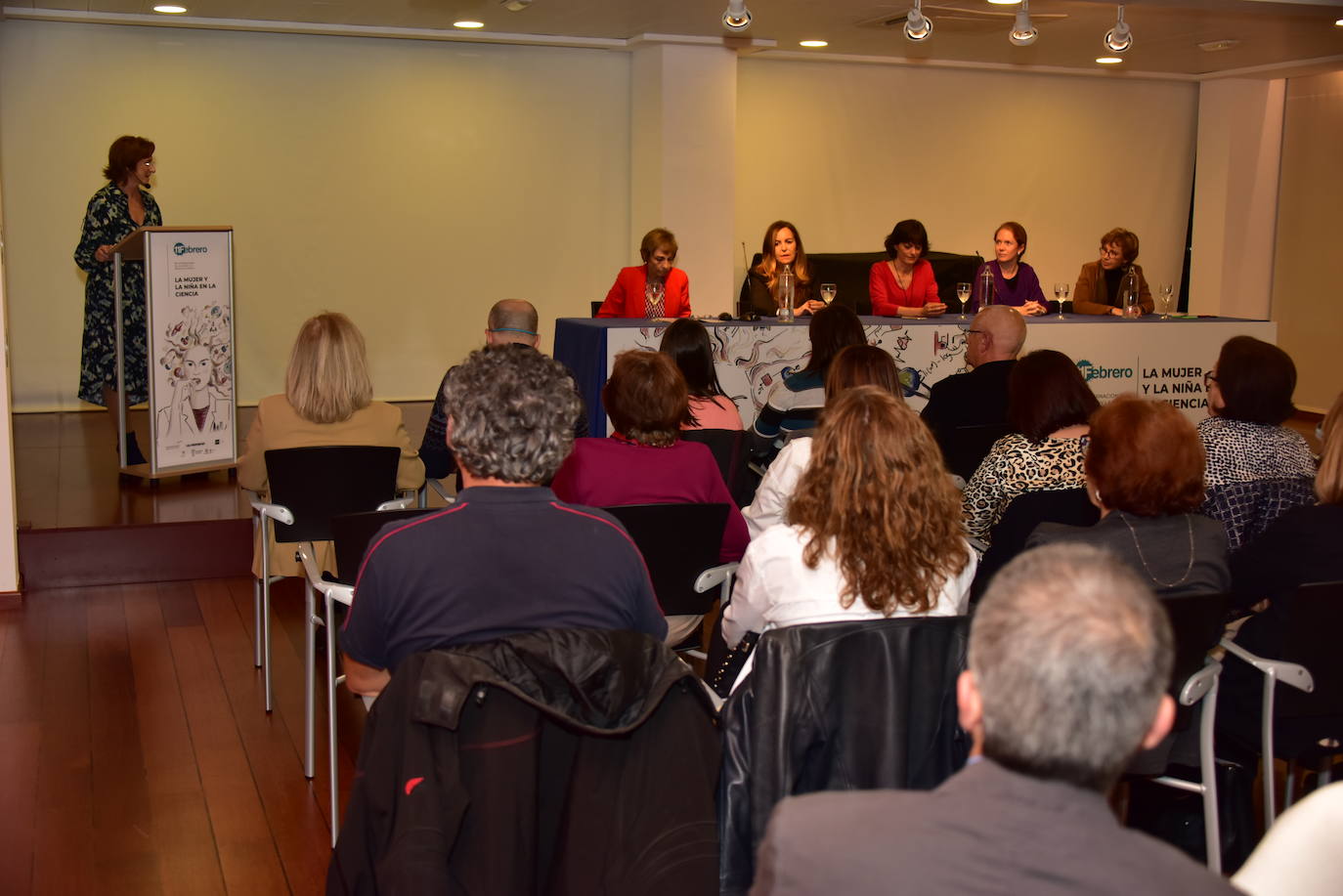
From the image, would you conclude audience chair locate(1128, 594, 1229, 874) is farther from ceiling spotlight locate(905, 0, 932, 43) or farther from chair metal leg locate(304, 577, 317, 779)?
ceiling spotlight locate(905, 0, 932, 43)

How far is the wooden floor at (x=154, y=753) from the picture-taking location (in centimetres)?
306

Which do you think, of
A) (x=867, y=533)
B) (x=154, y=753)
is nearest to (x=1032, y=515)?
(x=867, y=533)

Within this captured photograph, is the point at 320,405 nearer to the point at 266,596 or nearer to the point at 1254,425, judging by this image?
the point at 266,596

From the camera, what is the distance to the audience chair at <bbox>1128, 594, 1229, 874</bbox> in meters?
2.45

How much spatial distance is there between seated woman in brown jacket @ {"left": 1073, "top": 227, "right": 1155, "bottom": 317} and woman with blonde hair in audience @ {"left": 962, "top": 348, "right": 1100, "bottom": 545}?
3.87 m

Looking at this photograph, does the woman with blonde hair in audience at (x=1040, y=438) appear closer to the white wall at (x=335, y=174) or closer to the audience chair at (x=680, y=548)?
the audience chair at (x=680, y=548)

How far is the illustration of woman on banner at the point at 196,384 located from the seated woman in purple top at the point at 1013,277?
3.96m

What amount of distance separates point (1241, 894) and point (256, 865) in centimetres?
255

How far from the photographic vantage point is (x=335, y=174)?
892 centimetres

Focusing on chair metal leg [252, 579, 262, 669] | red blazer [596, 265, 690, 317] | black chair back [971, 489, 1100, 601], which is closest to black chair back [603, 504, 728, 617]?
black chair back [971, 489, 1100, 601]

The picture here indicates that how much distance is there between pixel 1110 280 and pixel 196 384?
16.8 feet

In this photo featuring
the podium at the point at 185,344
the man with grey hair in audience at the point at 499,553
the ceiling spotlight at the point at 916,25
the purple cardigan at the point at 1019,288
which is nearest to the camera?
the man with grey hair in audience at the point at 499,553

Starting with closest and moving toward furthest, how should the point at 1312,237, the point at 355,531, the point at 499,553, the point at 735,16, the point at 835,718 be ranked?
1. the point at 499,553
2. the point at 835,718
3. the point at 355,531
4. the point at 735,16
5. the point at 1312,237

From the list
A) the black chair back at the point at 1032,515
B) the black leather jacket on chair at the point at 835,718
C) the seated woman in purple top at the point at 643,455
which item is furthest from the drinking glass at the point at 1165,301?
the black leather jacket on chair at the point at 835,718
